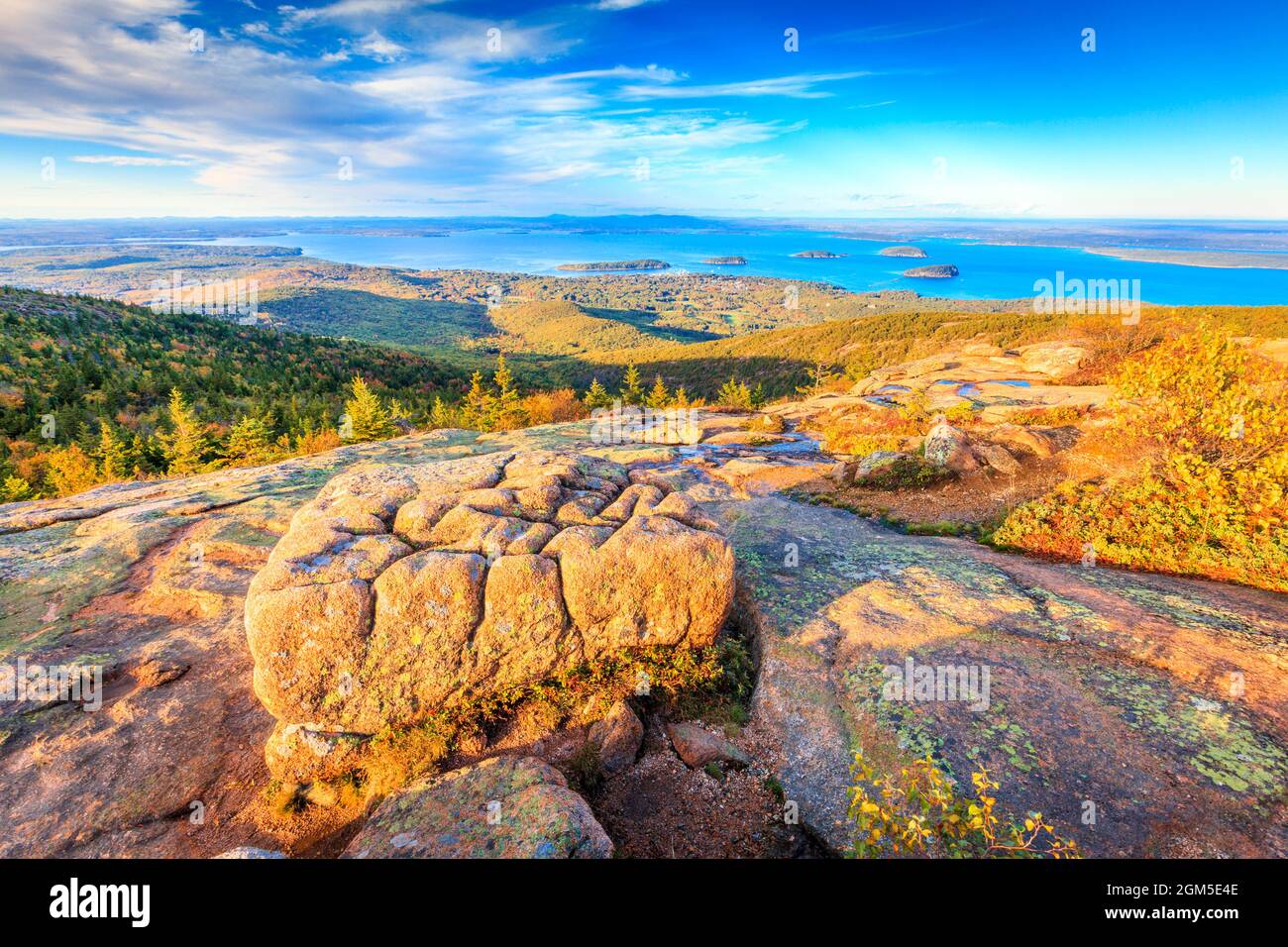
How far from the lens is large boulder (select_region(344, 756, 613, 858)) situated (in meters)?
6.10

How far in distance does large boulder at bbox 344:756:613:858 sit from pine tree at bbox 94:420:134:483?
34.6m

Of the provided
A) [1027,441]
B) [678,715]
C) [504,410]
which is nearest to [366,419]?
[504,410]

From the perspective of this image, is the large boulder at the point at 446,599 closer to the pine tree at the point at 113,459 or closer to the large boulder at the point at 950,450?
the large boulder at the point at 950,450

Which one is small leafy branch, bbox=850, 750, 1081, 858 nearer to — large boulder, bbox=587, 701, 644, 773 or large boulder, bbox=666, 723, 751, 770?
large boulder, bbox=666, 723, 751, 770

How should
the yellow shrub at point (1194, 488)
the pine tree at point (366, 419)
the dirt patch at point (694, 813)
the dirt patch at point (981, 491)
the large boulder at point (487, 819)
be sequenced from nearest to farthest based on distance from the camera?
the large boulder at point (487, 819) < the dirt patch at point (694, 813) < the yellow shrub at point (1194, 488) < the dirt patch at point (981, 491) < the pine tree at point (366, 419)

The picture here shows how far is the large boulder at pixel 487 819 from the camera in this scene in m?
6.10

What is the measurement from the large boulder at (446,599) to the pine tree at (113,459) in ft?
98.9

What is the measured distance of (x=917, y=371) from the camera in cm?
5316

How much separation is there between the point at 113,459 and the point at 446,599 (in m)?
36.0

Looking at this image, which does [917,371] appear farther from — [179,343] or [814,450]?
[179,343]

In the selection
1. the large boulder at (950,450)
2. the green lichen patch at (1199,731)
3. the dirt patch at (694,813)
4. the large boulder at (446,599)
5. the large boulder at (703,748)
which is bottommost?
the dirt patch at (694,813)

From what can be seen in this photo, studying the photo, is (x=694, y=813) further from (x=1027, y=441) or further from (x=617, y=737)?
(x=1027, y=441)

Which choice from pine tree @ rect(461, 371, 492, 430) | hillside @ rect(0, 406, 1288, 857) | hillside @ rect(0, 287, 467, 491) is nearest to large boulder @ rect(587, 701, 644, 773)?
hillside @ rect(0, 406, 1288, 857)

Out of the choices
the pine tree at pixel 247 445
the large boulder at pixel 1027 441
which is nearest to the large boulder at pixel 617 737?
the large boulder at pixel 1027 441
